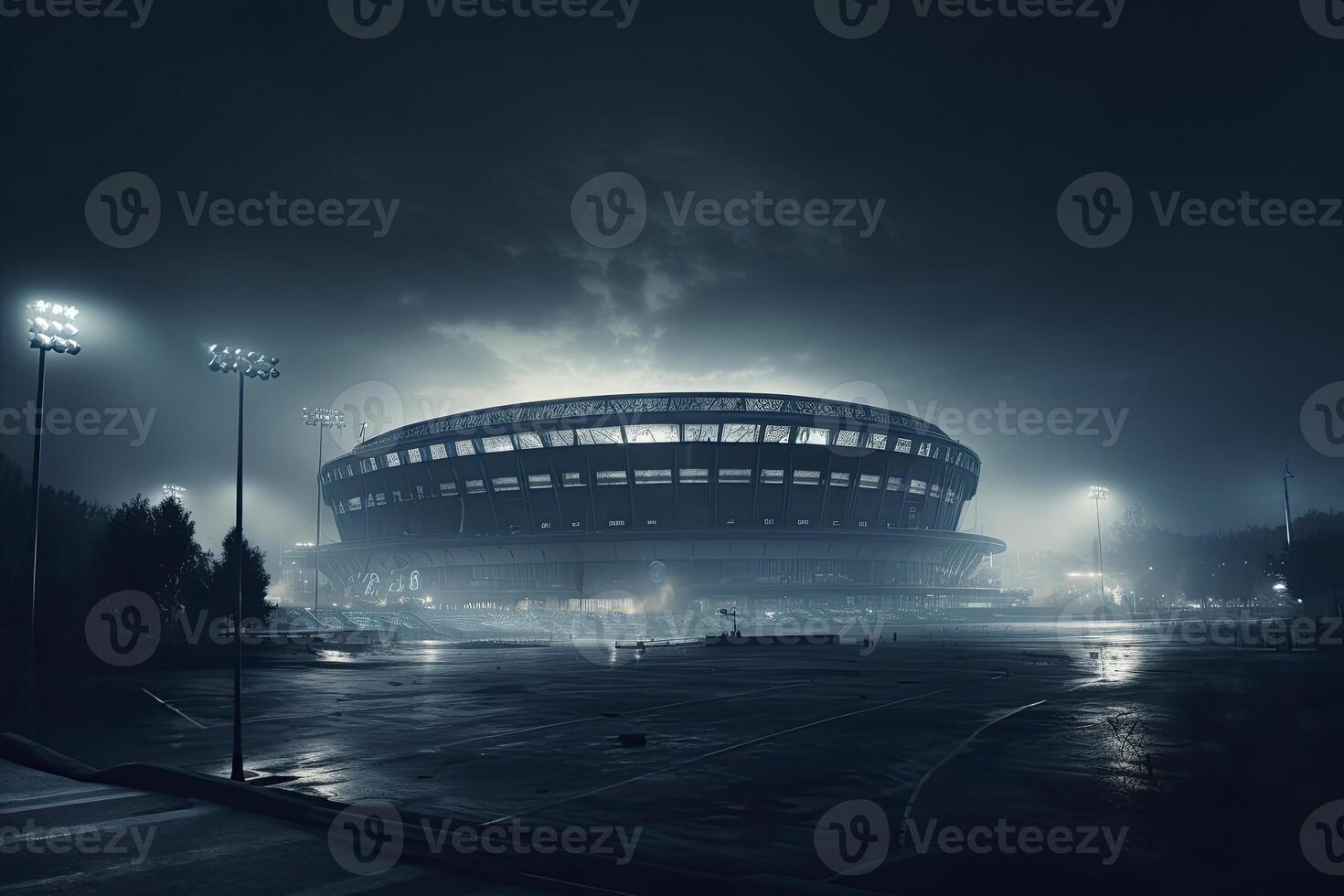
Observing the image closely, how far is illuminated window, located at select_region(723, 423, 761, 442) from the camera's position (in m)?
117

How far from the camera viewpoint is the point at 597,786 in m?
13.7

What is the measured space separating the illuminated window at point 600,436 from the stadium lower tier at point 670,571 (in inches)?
554

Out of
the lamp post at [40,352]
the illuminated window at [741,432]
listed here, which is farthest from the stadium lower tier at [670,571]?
the lamp post at [40,352]

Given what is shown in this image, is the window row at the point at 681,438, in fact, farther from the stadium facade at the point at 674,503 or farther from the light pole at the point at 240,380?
the light pole at the point at 240,380

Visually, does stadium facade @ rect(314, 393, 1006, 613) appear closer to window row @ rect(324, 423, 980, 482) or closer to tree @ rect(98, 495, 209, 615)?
window row @ rect(324, 423, 980, 482)

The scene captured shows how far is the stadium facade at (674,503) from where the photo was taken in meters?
119

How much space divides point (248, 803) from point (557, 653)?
1713 inches

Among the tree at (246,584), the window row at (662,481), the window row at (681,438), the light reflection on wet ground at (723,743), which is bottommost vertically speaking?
the light reflection on wet ground at (723,743)

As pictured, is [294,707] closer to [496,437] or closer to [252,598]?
[252,598]

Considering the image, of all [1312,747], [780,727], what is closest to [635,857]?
[780,727]

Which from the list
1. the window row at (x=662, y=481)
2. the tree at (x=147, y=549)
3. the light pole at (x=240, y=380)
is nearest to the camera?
the light pole at (x=240, y=380)

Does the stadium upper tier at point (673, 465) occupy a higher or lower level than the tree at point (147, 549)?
higher

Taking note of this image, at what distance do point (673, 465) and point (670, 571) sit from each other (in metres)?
15.3

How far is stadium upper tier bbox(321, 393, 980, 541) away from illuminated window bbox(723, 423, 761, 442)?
17 cm
